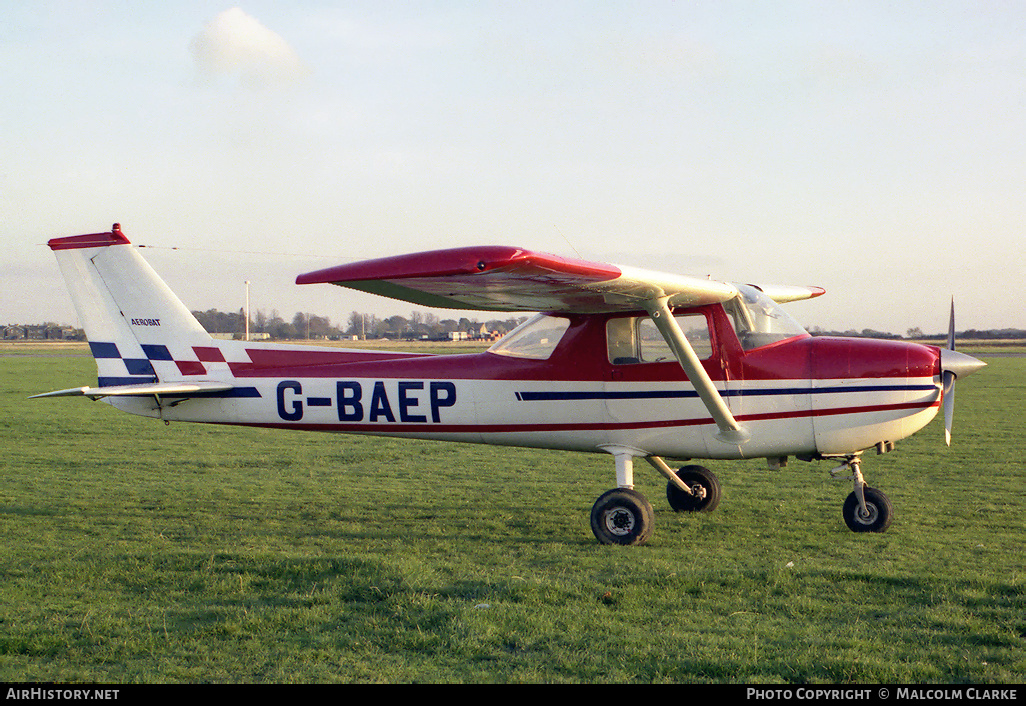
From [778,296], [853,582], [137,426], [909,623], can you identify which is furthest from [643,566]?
[137,426]

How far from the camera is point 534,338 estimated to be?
9.12m

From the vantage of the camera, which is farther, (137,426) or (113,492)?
(137,426)

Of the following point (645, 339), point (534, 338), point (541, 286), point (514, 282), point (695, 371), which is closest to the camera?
point (514, 282)

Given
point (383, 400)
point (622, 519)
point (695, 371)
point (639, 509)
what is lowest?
point (622, 519)

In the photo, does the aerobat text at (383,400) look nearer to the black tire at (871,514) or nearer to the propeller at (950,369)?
the black tire at (871,514)

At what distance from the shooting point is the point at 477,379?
9.19m

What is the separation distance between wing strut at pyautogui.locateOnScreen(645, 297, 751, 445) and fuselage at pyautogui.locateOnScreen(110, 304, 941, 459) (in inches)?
4.9

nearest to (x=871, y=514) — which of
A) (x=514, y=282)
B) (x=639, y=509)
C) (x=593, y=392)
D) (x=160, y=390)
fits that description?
(x=639, y=509)

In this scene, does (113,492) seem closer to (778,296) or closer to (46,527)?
(46,527)

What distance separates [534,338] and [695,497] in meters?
2.76

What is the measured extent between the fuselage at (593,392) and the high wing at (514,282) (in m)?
0.56

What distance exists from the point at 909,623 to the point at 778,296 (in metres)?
6.39

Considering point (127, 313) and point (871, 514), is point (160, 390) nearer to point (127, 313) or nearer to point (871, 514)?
point (127, 313)

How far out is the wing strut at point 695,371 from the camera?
783 centimetres
